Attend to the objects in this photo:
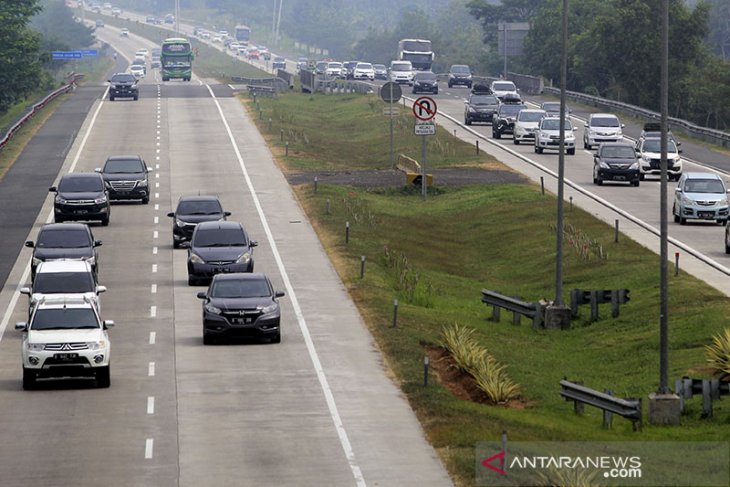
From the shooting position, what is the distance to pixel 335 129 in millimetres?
100375

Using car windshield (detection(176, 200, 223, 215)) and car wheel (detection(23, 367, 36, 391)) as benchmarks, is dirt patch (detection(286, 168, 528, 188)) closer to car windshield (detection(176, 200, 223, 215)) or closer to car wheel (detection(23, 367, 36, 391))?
car windshield (detection(176, 200, 223, 215))

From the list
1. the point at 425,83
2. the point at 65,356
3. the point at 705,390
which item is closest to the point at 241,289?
the point at 65,356

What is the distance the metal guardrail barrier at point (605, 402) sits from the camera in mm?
27528

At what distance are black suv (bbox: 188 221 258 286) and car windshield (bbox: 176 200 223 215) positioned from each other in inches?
228

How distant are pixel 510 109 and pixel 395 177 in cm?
1919

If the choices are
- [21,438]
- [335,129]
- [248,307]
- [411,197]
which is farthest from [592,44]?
[21,438]

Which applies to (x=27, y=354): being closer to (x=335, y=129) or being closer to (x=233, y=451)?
(x=233, y=451)

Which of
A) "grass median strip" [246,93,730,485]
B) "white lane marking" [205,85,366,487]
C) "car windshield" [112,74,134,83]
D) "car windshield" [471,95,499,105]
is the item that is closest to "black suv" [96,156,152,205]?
"white lane marking" [205,85,366,487]

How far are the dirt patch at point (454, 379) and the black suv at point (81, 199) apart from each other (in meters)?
22.0

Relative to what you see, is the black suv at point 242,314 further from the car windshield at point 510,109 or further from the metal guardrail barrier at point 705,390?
the car windshield at point 510,109

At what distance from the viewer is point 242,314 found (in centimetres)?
3588

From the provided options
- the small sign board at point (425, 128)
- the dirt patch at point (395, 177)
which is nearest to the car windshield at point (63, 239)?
the small sign board at point (425, 128)

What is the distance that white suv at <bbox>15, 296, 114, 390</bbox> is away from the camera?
31.0 meters

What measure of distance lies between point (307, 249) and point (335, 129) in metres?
49.1
